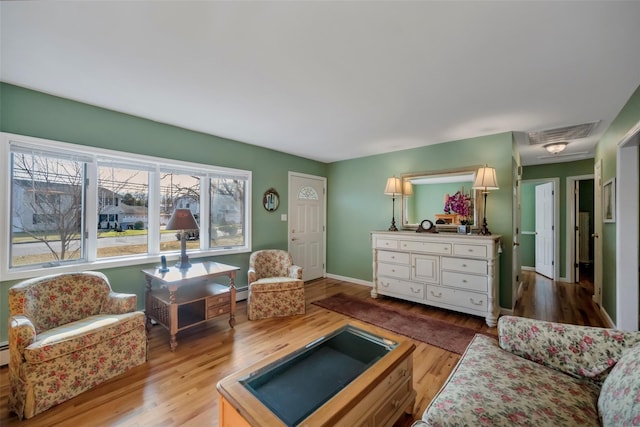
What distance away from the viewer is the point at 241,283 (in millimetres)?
3891

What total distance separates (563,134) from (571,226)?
2.48 metres

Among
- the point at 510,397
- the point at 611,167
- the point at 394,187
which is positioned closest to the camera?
the point at 510,397

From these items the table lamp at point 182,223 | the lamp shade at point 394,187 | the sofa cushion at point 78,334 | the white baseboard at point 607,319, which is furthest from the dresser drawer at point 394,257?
the sofa cushion at point 78,334

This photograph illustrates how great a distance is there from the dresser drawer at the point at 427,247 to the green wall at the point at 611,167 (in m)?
1.65

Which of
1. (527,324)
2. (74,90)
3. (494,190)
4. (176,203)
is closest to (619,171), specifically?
(494,190)

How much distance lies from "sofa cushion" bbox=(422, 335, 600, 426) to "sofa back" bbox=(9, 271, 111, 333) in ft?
8.95

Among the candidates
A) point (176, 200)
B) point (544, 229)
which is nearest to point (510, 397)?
point (176, 200)

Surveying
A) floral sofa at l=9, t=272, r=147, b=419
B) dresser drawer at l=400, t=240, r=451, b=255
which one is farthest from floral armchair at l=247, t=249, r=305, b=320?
dresser drawer at l=400, t=240, r=451, b=255

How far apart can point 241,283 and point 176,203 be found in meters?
1.49

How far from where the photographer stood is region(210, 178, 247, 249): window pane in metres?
3.73

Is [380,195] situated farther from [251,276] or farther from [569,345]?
[569,345]

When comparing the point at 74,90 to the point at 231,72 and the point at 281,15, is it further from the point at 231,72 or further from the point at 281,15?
the point at 281,15

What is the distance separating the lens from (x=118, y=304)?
2230mm

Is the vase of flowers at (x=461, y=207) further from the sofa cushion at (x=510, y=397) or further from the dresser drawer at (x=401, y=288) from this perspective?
the sofa cushion at (x=510, y=397)
